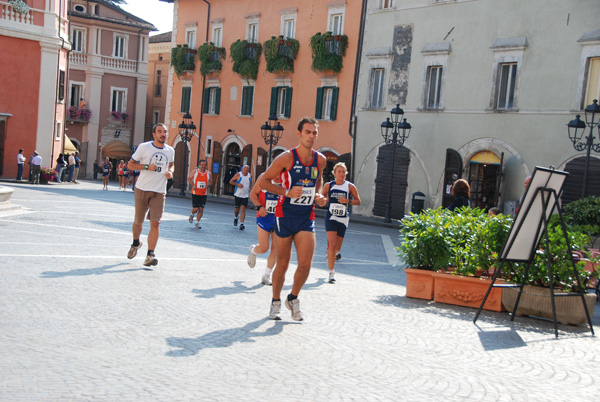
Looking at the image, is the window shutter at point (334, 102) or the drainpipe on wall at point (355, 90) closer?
the drainpipe on wall at point (355, 90)

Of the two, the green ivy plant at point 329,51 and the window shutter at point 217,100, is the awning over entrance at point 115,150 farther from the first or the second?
the green ivy plant at point 329,51

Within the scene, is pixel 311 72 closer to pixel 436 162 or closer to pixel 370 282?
pixel 436 162

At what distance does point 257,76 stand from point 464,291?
3213 centimetres

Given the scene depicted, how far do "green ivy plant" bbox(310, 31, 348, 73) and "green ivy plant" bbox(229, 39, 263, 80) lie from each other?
5211mm

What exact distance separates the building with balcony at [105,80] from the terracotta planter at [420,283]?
49.7 meters

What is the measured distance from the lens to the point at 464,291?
384 inches

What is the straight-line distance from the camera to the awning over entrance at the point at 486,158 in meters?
28.1

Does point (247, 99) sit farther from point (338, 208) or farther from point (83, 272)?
point (83, 272)

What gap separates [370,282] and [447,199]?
18716 mm

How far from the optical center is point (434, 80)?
3072cm

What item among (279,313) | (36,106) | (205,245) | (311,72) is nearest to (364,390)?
(279,313)

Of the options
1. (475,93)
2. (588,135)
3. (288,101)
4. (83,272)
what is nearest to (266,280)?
(83,272)

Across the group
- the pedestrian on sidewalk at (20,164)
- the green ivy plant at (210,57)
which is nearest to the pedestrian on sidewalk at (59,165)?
the pedestrian on sidewalk at (20,164)

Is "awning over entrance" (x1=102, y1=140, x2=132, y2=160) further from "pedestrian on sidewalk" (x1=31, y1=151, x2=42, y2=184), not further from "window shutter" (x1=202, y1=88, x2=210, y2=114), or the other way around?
"pedestrian on sidewalk" (x1=31, y1=151, x2=42, y2=184)
